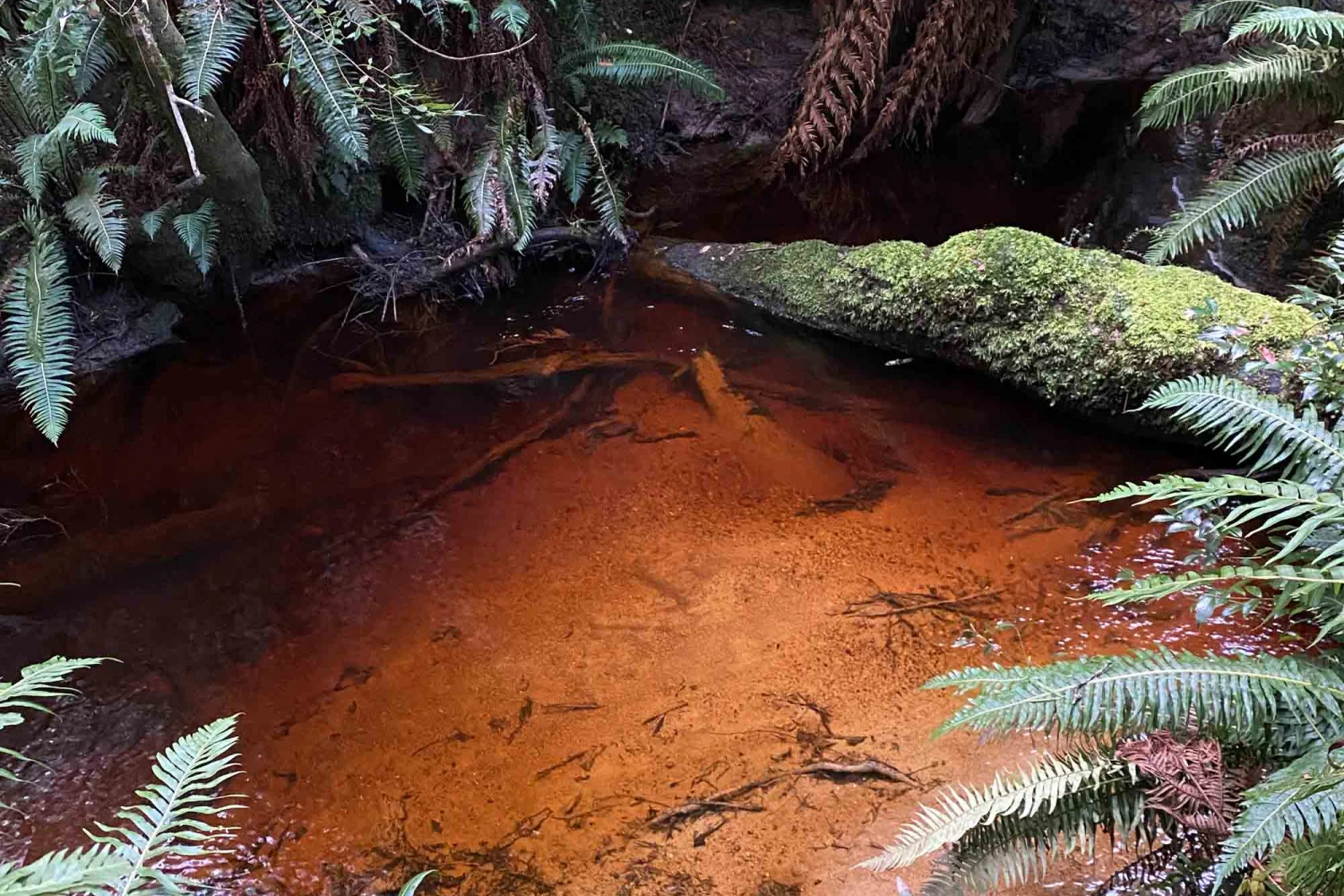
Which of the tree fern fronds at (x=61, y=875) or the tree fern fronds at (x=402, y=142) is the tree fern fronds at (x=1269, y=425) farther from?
the tree fern fronds at (x=402, y=142)

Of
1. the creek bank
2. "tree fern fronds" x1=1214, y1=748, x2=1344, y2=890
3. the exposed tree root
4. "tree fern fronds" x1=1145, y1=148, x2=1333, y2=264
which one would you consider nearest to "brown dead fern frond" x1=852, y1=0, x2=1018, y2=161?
the creek bank

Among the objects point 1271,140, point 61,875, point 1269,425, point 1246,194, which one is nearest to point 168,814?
point 61,875

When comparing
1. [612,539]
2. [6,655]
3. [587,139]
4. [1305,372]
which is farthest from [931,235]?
[6,655]

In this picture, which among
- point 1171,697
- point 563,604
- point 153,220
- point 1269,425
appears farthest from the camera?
point 153,220

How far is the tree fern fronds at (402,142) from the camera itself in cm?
431

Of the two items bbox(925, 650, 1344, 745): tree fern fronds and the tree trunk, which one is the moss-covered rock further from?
the tree trunk

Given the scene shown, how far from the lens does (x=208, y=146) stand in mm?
3920

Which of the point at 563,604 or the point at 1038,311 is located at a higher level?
the point at 1038,311

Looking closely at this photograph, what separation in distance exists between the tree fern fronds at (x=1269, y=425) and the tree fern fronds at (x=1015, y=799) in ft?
2.71

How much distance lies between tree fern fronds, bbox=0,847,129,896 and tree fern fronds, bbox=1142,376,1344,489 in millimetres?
2289

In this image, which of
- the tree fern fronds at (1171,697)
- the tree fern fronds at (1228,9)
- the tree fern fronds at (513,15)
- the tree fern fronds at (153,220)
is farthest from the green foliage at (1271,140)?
the tree fern fronds at (153,220)

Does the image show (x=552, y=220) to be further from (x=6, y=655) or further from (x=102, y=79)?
(x=6, y=655)

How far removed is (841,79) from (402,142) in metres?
2.80

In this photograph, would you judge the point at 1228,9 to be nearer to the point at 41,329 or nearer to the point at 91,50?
the point at 91,50
